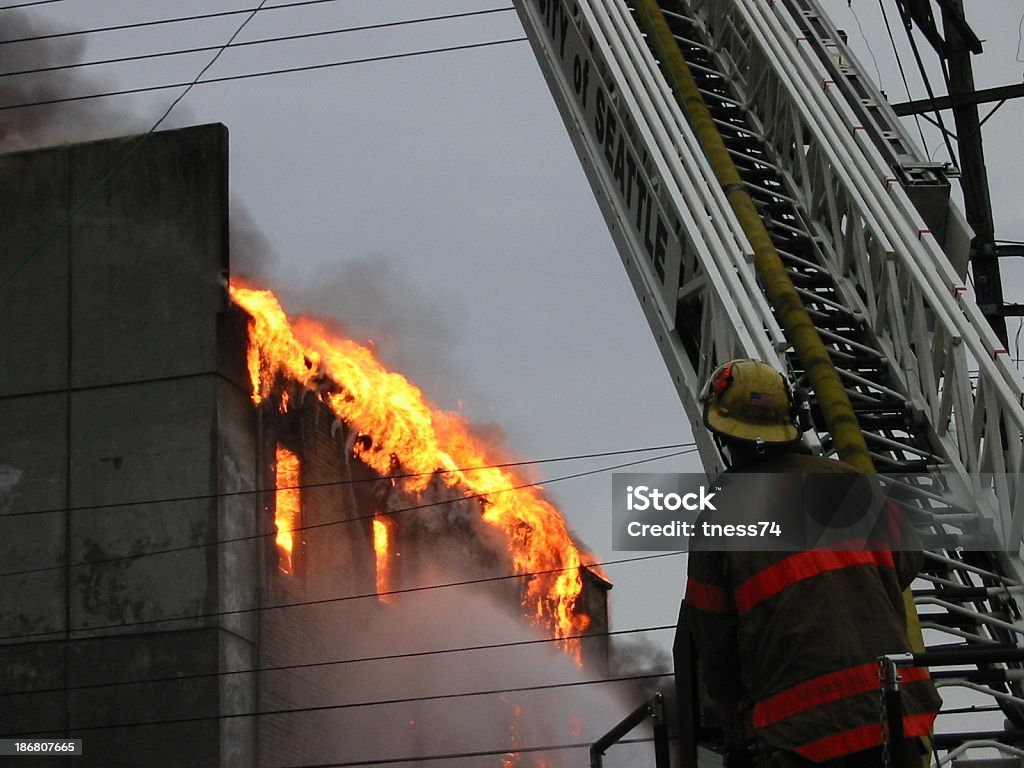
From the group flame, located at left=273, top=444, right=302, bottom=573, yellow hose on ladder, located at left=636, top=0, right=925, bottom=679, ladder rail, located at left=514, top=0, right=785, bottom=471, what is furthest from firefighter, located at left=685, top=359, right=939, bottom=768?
flame, located at left=273, top=444, right=302, bottom=573

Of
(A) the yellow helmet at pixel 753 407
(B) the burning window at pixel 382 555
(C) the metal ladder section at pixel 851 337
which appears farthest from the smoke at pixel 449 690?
(A) the yellow helmet at pixel 753 407

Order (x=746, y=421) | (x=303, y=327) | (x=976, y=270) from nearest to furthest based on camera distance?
(x=746, y=421), (x=976, y=270), (x=303, y=327)

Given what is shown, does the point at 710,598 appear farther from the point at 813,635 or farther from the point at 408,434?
the point at 408,434

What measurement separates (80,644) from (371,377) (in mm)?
5348

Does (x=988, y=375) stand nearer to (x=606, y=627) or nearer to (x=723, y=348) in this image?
(x=723, y=348)

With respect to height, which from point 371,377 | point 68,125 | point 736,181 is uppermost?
point 68,125

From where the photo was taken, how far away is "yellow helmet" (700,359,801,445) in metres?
4.31

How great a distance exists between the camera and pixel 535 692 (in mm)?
22453

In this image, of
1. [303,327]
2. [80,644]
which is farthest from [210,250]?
[80,644]

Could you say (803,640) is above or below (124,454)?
below

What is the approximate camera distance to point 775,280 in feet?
30.2

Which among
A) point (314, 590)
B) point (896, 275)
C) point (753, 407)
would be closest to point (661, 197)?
point (896, 275)

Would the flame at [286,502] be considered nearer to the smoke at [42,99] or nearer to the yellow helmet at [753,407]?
the smoke at [42,99]

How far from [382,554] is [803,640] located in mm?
16925
